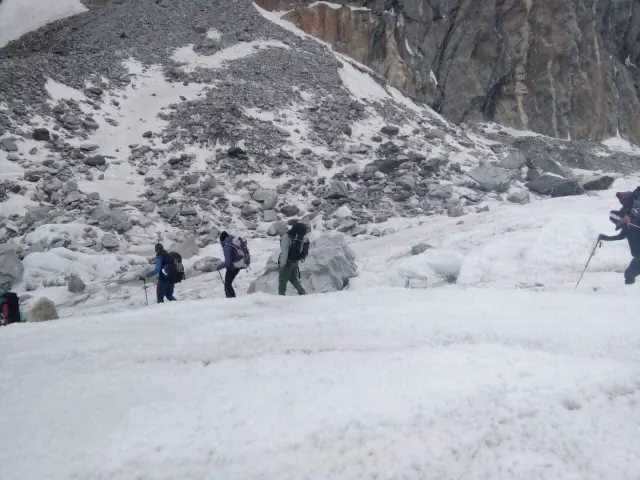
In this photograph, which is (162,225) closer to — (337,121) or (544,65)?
(337,121)

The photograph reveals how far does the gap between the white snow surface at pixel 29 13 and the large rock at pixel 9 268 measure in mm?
26571

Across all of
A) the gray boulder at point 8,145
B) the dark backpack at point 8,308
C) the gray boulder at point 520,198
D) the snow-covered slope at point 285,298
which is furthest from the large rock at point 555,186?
the gray boulder at point 8,145

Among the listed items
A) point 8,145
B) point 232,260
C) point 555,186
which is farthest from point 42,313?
point 555,186

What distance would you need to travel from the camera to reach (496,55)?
146 ft

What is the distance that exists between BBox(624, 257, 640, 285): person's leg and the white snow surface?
37.1m

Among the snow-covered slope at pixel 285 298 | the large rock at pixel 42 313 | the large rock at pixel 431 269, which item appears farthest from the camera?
the large rock at pixel 431 269

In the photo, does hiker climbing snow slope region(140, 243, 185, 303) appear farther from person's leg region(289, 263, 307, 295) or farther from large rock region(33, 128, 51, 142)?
large rock region(33, 128, 51, 142)

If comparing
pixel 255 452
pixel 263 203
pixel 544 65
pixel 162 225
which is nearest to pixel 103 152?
pixel 162 225

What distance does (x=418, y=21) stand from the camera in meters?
41.8

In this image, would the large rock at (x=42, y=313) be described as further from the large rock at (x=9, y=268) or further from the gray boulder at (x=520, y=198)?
the gray boulder at (x=520, y=198)

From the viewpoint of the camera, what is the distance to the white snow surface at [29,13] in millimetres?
32875

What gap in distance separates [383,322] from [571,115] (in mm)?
49632

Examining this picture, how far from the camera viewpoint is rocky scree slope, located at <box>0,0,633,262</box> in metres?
16.2

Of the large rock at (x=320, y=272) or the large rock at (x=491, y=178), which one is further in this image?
the large rock at (x=491, y=178)
